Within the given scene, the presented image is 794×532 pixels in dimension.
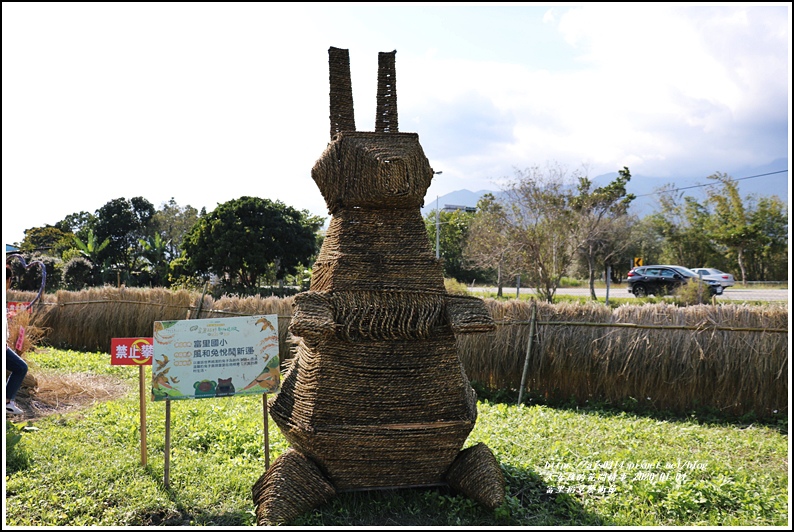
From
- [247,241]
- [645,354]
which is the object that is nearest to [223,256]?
[247,241]

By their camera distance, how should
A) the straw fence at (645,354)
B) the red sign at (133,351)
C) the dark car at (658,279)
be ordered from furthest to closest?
the dark car at (658,279), the straw fence at (645,354), the red sign at (133,351)

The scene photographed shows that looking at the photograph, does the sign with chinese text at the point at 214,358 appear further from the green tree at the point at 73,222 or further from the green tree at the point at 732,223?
the green tree at the point at 73,222

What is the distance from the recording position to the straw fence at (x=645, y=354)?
7160mm

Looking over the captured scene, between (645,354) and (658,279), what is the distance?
13.6 meters

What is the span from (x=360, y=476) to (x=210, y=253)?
62.9 ft

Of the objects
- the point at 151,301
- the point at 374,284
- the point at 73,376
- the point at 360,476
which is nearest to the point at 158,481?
the point at 360,476

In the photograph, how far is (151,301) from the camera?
12102 mm

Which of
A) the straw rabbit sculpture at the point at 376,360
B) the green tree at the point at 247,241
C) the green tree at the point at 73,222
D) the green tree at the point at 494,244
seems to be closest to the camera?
the straw rabbit sculpture at the point at 376,360

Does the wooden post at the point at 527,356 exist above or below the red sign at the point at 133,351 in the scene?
below

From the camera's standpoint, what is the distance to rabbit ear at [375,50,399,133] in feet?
15.0

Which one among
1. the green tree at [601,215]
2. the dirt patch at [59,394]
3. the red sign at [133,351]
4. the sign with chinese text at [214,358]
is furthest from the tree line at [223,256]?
the sign with chinese text at [214,358]

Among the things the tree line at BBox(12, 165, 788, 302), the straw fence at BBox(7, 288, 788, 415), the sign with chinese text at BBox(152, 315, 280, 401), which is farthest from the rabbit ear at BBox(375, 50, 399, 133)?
the tree line at BBox(12, 165, 788, 302)

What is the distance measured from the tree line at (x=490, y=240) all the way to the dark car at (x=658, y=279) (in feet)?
5.18

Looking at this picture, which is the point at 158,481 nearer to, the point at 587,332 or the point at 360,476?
the point at 360,476
